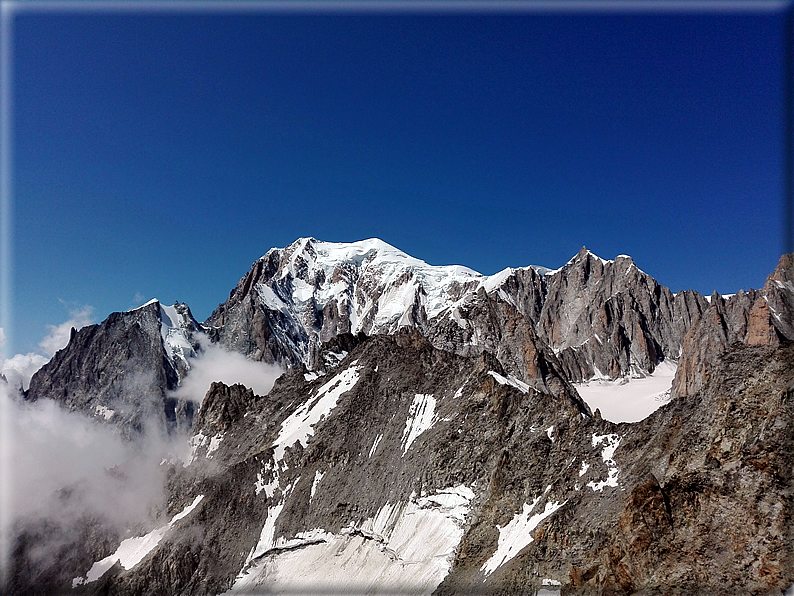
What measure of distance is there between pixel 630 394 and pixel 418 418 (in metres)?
112

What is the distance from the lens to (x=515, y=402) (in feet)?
154

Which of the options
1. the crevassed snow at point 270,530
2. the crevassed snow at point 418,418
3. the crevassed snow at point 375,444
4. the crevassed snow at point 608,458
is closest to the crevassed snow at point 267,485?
the crevassed snow at point 270,530

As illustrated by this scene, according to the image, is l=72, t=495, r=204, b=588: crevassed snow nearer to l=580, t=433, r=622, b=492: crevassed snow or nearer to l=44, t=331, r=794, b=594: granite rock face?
l=44, t=331, r=794, b=594: granite rock face

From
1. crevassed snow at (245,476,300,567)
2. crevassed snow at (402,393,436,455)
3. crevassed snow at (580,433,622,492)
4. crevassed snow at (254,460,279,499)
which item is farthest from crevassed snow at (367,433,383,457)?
crevassed snow at (580,433,622,492)

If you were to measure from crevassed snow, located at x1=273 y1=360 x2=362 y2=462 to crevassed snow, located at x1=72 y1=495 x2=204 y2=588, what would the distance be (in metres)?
11.7

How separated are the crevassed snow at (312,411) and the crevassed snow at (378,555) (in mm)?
13155

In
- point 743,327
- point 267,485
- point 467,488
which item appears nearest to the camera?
point 467,488

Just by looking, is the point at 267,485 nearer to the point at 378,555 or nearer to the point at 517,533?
the point at 378,555

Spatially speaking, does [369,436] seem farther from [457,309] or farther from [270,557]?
[457,309]

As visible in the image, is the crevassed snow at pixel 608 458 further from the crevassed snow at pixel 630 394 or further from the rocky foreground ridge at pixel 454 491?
the crevassed snow at pixel 630 394

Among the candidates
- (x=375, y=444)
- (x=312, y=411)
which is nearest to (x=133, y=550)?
(x=312, y=411)

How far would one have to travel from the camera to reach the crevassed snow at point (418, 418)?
5434cm

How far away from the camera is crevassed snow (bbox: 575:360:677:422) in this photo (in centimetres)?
11969

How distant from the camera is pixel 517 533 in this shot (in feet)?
119
